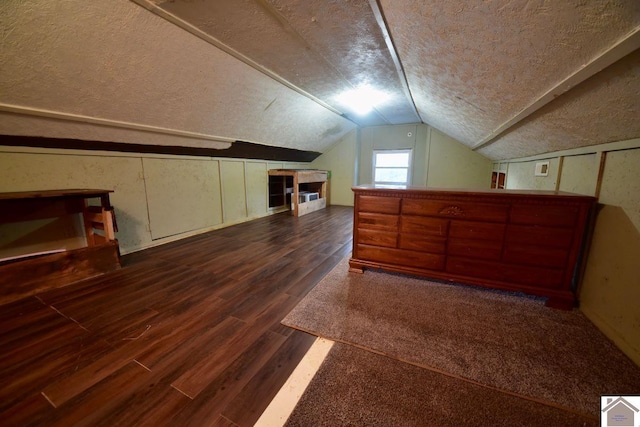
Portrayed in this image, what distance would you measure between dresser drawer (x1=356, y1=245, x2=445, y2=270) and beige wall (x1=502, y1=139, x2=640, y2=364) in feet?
3.14

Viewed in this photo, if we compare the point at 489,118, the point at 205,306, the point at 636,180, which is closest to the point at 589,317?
the point at 636,180

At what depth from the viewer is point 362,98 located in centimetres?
365

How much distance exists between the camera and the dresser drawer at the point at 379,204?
2.17m

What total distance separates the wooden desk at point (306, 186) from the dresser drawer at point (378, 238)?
9.31ft

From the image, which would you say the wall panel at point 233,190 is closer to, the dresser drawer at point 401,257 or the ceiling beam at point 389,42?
the dresser drawer at point 401,257

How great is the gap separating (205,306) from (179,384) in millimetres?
686

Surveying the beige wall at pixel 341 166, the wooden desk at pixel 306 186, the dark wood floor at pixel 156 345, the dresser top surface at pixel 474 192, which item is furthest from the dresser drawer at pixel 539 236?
the beige wall at pixel 341 166

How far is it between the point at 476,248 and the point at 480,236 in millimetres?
108

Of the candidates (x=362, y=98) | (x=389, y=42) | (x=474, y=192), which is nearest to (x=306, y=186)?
(x=362, y=98)

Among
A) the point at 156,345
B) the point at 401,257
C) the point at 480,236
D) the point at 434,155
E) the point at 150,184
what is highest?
the point at 434,155

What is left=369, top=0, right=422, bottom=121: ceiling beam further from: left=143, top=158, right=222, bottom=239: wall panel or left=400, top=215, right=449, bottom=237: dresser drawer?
left=143, top=158, right=222, bottom=239: wall panel

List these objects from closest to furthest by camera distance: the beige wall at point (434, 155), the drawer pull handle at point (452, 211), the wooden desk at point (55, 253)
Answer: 1. the wooden desk at point (55, 253)
2. the drawer pull handle at point (452, 211)
3. the beige wall at point (434, 155)

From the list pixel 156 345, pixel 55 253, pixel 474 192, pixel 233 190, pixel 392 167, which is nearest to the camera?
pixel 156 345

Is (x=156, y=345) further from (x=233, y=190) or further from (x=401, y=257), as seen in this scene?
(x=233, y=190)
